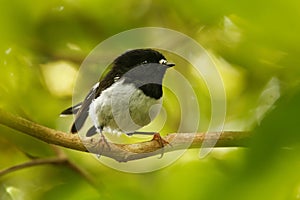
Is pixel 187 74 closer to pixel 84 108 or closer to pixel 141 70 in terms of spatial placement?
pixel 141 70

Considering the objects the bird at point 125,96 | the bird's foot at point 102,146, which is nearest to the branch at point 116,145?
the bird's foot at point 102,146

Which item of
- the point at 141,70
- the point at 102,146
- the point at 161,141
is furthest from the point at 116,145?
the point at 141,70

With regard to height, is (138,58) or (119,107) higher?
(138,58)

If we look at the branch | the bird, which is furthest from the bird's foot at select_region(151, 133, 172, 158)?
the bird

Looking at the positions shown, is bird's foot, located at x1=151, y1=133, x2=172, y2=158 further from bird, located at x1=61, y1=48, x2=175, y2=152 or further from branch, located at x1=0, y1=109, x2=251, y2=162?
bird, located at x1=61, y1=48, x2=175, y2=152

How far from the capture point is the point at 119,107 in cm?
112

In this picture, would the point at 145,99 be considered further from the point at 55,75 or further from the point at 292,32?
the point at 292,32

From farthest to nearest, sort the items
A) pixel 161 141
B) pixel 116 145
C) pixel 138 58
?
pixel 138 58, pixel 116 145, pixel 161 141

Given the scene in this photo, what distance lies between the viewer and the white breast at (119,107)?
41.7 inches

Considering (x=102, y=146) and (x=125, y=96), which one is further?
(x=125, y=96)

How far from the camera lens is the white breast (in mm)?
1060

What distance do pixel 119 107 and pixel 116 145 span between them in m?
0.23

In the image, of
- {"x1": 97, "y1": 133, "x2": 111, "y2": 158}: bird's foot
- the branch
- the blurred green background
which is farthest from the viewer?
{"x1": 97, "y1": 133, "x2": 111, "y2": 158}: bird's foot

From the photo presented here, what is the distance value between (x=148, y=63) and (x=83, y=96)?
0.59ft
